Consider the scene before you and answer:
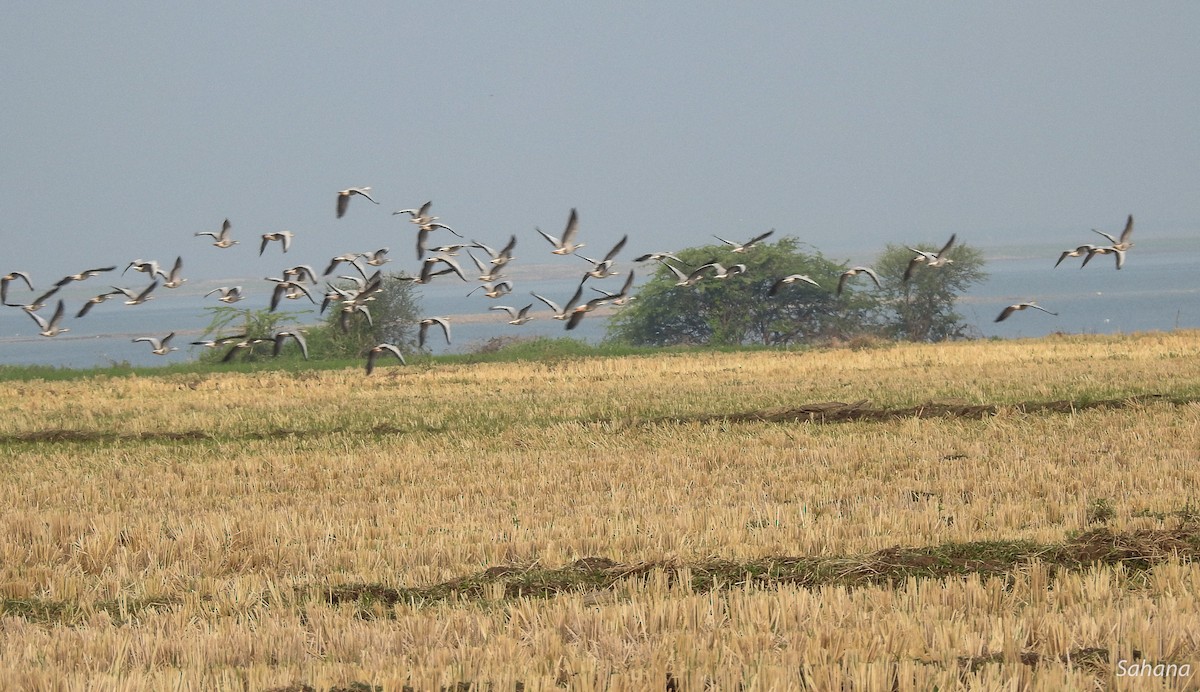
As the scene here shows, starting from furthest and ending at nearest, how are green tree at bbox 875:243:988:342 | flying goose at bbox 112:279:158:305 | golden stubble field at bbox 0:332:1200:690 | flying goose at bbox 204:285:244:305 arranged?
→ 1. green tree at bbox 875:243:988:342
2. flying goose at bbox 204:285:244:305
3. flying goose at bbox 112:279:158:305
4. golden stubble field at bbox 0:332:1200:690

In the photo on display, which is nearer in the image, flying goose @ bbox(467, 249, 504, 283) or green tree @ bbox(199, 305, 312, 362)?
flying goose @ bbox(467, 249, 504, 283)

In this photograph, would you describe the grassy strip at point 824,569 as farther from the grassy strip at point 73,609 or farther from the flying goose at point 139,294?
the flying goose at point 139,294

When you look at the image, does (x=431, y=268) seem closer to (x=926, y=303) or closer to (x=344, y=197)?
(x=344, y=197)

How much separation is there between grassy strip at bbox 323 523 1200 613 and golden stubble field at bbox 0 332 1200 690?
0.03 m

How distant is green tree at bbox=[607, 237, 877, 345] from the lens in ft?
197

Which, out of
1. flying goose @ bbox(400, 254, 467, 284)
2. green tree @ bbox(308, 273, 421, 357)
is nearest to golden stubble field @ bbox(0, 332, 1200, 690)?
flying goose @ bbox(400, 254, 467, 284)

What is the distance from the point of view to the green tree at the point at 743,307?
60.1 metres

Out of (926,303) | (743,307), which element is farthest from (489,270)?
(926,303)

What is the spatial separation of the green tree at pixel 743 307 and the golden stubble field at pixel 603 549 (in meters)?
40.3

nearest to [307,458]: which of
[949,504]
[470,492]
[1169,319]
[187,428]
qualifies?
[470,492]

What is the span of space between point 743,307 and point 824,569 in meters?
52.9

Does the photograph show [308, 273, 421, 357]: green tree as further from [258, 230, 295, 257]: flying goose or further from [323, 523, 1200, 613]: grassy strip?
[323, 523, 1200, 613]: grassy strip

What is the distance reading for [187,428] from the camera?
20.0 metres

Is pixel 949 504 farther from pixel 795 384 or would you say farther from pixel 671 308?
pixel 671 308
